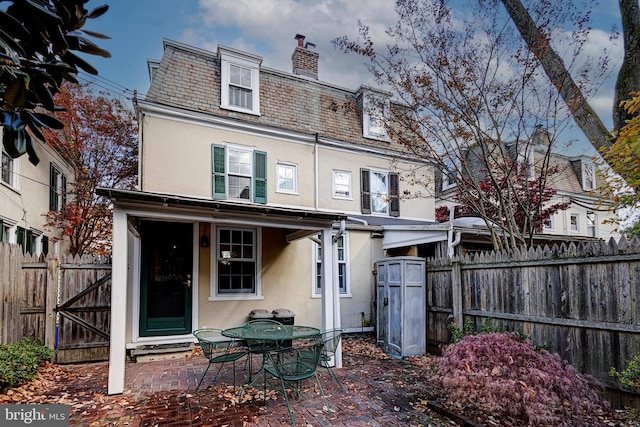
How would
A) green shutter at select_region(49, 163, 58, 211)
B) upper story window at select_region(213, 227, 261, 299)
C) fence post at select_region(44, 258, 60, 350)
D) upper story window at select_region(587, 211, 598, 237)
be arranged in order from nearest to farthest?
1. fence post at select_region(44, 258, 60, 350)
2. upper story window at select_region(213, 227, 261, 299)
3. green shutter at select_region(49, 163, 58, 211)
4. upper story window at select_region(587, 211, 598, 237)

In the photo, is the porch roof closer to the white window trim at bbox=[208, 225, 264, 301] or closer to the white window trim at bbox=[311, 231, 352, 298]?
the white window trim at bbox=[208, 225, 264, 301]

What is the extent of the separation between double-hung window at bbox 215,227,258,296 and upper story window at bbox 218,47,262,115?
3575 millimetres

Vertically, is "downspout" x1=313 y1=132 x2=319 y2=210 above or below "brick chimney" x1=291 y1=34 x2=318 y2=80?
below

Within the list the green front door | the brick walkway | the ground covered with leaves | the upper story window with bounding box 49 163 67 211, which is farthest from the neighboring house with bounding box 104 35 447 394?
the upper story window with bounding box 49 163 67 211

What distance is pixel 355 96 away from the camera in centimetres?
1198

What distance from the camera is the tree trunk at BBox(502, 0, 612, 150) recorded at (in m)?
5.91

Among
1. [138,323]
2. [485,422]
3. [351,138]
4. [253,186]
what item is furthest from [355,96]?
[485,422]

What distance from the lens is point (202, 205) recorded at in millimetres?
5473

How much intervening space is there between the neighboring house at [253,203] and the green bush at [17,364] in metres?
1.63

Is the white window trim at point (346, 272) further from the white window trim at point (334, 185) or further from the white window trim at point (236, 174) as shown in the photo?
the white window trim at point (236, 174)

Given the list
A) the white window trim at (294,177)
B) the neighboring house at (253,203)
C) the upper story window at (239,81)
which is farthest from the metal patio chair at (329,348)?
the upper story window at (239,81)

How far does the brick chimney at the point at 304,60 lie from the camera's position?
1169cm

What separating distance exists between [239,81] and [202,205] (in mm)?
5669

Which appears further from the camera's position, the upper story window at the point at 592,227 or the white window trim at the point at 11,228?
the upper story window at the point at 592,227
